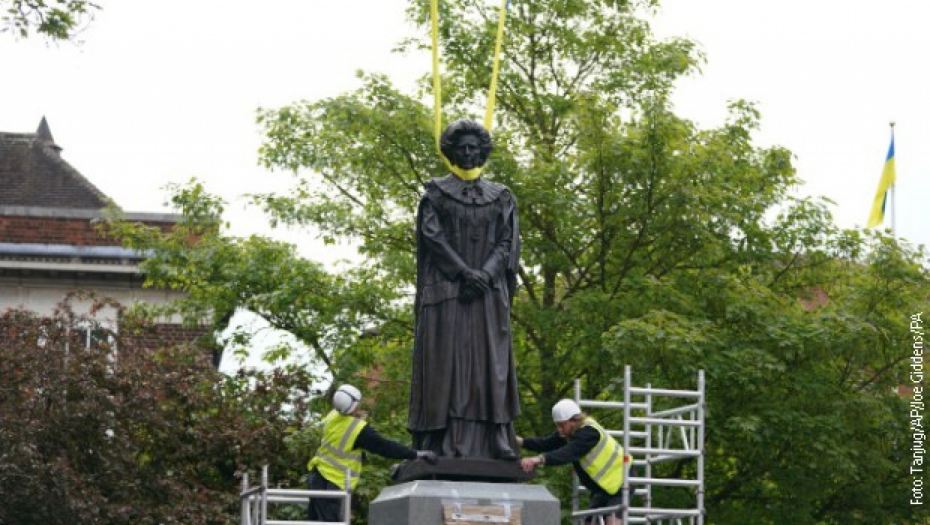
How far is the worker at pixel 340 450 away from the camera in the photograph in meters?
17.1

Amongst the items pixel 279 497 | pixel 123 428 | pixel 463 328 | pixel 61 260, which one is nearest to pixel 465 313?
pixel 463 328

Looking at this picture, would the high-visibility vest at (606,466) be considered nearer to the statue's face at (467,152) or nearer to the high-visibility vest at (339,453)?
the high-visibility vest at (339,453)

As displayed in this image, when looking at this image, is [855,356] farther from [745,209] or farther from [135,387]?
[135,387]

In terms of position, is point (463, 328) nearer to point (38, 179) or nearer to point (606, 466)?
point (606, 466)

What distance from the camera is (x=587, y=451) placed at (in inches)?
659

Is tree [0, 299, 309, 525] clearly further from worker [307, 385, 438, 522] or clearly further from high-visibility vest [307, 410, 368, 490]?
high-visibility vest [307, 410, 368, 490]

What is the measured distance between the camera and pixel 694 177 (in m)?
27.3

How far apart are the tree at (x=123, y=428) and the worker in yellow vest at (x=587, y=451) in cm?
1003

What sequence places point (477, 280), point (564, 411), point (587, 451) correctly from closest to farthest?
point (477, 280) → point (587, 451) → point (564, 411)

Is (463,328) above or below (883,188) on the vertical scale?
below

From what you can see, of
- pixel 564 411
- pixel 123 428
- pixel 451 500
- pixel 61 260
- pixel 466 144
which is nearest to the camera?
pixel 451 500

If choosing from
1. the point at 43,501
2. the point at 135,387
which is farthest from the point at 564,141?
the point at 43,501

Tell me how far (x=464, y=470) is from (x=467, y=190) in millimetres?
2216


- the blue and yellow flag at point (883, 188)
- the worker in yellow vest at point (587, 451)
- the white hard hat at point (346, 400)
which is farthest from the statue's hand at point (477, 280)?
the blue and yellow flag at point (883, 188)
